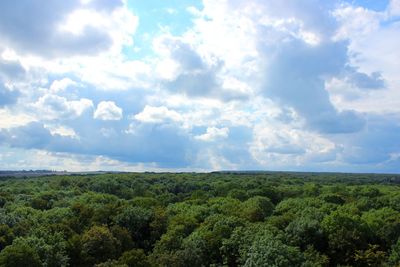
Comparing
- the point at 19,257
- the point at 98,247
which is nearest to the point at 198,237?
the point at 98,247

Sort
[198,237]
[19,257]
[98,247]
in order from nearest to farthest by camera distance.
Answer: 1. [19,257]
2. [98,247]
3. [198,237]

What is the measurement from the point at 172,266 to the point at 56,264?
13.9 meters

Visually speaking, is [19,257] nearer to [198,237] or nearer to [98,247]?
[98,247]

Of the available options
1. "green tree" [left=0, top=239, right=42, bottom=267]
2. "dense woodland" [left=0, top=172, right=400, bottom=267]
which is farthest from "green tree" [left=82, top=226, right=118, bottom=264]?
"green tree" [left=0, top=239, right=42, bottom=267]

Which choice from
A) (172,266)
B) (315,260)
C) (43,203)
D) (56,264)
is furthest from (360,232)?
(43,203)

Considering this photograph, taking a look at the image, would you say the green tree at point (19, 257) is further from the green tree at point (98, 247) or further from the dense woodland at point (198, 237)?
the green tree at point (98, 247)

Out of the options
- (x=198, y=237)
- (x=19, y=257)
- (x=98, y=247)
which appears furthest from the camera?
(x=198, y=237)

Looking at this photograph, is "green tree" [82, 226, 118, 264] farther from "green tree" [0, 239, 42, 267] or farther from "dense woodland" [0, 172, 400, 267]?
"green tree" [0, 239, 42, 267]

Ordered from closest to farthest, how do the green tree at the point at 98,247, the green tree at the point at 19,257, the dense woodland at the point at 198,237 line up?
the green tree at the point at 19,257 < the dense woodland at the point at 198,237 < the green tree at the point at 98,247

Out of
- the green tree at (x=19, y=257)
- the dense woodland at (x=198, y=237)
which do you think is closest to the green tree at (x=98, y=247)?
the dense woodland at (x=198, y=237)

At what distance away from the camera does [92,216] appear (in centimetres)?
7900

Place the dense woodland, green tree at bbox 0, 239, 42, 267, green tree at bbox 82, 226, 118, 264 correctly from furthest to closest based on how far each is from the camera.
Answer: green tree at bbox 82, 226, 118, 264
the dense woodland
green tree at bbox 0, 239, 42, 267

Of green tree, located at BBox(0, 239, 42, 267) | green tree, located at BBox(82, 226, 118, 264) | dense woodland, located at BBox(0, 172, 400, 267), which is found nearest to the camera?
green tree, located at BBox(0, 239, 42, 267)

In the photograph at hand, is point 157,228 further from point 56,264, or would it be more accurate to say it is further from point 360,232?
point 360,232
